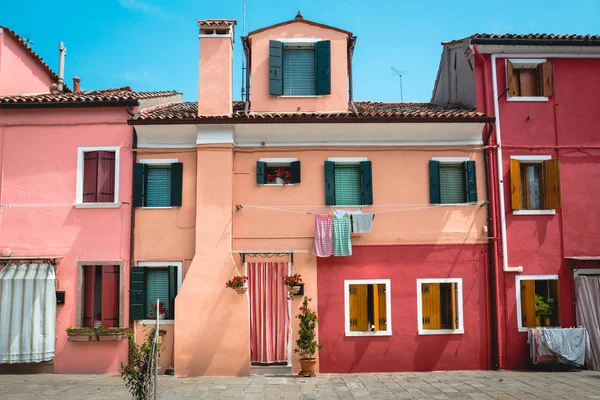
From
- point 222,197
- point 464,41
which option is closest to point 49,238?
point 222,197

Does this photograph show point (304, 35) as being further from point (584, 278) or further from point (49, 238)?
point (584, 278)

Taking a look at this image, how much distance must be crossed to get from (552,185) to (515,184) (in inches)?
37.0

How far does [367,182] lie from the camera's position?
575 inches

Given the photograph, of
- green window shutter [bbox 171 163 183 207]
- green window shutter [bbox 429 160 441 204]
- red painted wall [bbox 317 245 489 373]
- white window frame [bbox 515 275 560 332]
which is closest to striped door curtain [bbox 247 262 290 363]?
red painted wall [bbox 317 245 489 373]

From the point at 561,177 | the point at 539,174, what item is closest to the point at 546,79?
the point at 539,174

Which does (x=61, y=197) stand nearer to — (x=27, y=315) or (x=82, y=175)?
(x=82, y=175)

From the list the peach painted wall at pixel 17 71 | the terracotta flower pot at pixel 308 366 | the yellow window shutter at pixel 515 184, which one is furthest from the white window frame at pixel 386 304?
the peach painted wall at pixel 17 71

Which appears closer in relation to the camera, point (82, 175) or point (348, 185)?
point (82, 175)

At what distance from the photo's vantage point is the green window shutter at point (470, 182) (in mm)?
14695

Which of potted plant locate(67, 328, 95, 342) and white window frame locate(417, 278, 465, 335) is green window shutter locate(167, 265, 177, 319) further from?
white window frame locate(417, 278, 465, 335)

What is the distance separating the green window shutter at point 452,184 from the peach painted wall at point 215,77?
607 centimetres

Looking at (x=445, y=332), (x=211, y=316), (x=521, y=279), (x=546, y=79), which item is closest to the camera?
(x=211, y=316)

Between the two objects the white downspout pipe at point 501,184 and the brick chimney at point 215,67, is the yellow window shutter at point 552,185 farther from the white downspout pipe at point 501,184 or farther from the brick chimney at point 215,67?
the brick chimney at point 215,67

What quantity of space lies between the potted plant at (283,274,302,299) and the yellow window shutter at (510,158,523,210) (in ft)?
19.7
